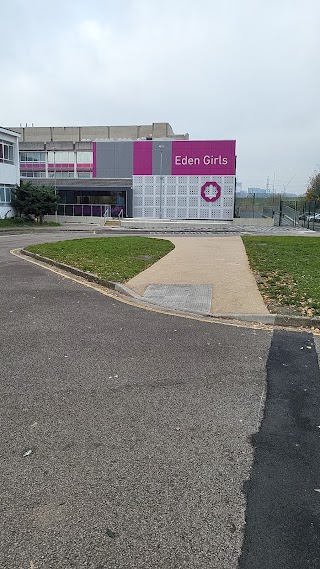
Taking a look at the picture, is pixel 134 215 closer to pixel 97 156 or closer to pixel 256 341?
pixel 97 156

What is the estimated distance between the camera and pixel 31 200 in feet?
130

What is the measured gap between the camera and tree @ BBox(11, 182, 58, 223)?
39438 millimetres

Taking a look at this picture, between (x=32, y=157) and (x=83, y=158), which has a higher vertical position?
(x=32, y=157)

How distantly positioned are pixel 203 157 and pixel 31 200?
19.9 meters

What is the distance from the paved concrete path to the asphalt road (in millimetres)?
1667

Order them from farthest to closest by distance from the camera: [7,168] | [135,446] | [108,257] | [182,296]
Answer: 1. [7,168]
2. [108,257]
3. [182,296]
4. [135,446]

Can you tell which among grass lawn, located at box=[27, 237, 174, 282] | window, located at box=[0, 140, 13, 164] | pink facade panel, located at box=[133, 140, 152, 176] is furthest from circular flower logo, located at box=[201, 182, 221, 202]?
grass lawn, located at box=[27, 237, 174, 282]

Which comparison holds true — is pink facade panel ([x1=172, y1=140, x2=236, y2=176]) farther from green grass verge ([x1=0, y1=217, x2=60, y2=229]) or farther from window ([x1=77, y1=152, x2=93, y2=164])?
green grass verge ([x1=0, y1=217, x2=60, y2=229])

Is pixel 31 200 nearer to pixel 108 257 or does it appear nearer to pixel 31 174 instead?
pixel 31 174

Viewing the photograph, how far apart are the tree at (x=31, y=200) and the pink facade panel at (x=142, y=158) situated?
1294cm

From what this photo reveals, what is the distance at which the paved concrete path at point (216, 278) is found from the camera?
8.51 metres

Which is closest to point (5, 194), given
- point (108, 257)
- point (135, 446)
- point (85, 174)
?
point (85, 174)

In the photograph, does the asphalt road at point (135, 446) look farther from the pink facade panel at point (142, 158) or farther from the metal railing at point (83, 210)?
the pink facade panel at point (142, 158)

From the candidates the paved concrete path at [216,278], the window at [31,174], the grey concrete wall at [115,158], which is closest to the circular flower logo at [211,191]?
the grey concrete wall at [115,158]
